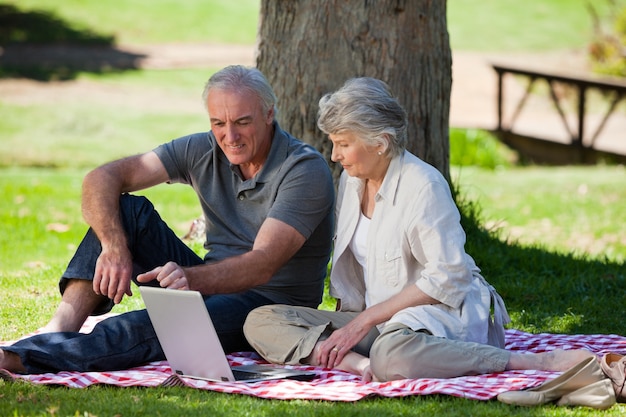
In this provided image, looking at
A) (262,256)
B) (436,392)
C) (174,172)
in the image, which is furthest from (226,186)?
(436,392)

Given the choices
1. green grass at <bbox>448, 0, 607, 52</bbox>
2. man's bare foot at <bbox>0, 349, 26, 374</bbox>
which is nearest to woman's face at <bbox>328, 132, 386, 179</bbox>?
man's bare foot at <bbox>0, 349, 26, 374</bbox>

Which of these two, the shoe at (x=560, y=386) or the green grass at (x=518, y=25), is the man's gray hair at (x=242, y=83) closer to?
the shoe at (x=560, y=386)

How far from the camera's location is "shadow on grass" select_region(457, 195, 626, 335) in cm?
550

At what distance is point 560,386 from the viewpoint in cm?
365

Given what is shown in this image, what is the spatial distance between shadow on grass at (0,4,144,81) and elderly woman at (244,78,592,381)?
19364 millimetres

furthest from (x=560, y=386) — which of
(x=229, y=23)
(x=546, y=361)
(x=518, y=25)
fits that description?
(x=518, y=25)

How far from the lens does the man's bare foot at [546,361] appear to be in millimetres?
4004

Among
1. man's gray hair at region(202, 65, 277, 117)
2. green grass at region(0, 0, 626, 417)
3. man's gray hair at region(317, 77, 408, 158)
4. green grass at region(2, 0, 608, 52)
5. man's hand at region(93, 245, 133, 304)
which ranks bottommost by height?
green grass at region(0, 0, 626, 417)

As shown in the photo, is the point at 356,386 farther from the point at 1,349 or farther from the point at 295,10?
the point at 295,10

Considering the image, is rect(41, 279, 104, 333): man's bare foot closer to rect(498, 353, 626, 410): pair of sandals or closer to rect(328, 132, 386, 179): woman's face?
rect(328, 132, 386, 179): woman's face

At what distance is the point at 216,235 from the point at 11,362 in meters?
1.14

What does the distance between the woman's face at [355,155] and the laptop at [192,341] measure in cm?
86

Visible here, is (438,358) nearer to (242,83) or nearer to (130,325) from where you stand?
(130,325)

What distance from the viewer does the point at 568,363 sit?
4008 millimetres
